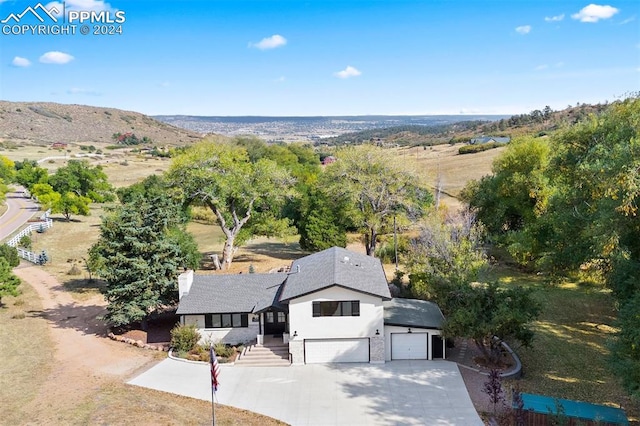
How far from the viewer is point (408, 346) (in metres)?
26.5

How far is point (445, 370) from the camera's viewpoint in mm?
24891

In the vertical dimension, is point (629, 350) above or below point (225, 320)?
above

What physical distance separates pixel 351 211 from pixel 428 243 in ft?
35.2

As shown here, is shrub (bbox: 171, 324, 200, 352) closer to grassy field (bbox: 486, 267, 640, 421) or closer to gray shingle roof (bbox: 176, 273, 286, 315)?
gray shingle roof (bbox: 176, 273, 286, 315)

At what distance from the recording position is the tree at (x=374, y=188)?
43.9m

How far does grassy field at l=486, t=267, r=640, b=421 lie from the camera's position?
2228 centimetres

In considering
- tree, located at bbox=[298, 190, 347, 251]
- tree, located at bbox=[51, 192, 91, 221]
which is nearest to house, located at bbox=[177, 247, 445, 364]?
tree, located at bbox=[298, 190, 347, 251]

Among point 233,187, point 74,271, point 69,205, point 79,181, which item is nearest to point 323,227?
point 233,187

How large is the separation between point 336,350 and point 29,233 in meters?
45.6

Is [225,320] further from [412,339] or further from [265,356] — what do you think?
[412,339]

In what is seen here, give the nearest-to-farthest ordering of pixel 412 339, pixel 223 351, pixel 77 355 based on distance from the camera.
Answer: pixel 412 339 < pixel 223 351 < pixel 77 355

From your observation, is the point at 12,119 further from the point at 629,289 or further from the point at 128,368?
the point at 629,289

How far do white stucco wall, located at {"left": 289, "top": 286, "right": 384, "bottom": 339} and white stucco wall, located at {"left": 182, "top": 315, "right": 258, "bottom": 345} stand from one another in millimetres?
3598

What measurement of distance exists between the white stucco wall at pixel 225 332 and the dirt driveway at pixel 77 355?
8.81 feet
